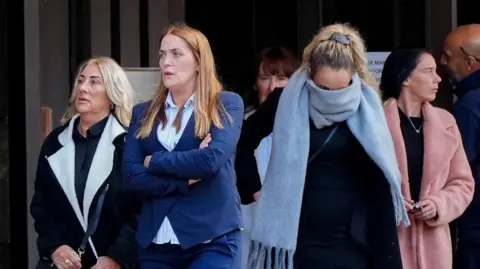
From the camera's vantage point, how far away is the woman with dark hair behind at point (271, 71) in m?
6.19

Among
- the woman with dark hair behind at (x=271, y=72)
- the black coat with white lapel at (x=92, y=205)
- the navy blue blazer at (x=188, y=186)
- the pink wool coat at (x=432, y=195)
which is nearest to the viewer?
the navy blue blazer at (x=188, y=186)

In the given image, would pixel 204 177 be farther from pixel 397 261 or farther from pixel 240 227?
pixel 397 261

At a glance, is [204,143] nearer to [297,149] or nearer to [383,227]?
[297,149]

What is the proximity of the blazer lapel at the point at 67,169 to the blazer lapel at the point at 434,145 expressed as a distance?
1.64 metres

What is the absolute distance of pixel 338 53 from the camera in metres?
4.45

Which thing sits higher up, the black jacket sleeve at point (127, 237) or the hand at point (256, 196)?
the hand at point (256, 196)

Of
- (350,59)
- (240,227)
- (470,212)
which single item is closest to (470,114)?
(470,212)

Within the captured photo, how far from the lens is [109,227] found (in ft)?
16.2

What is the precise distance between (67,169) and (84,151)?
12 cm

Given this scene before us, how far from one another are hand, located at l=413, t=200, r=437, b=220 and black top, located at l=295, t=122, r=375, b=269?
0.60 m

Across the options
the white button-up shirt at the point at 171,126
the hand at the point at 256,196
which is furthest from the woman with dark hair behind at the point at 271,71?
the white button-up shirt at the point at 171,126

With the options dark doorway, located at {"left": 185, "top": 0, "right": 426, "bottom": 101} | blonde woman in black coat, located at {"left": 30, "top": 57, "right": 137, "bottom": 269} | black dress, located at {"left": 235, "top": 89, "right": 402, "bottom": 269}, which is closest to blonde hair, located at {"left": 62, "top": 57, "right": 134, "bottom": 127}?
blonde woman in black coat, located at {"left": 30, "top": 57, "right": 137, "bottom": 269}

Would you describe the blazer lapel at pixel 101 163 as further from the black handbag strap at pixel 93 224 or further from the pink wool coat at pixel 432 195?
the pink wool coat at pixel 432 195

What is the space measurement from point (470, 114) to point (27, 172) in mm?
2691
